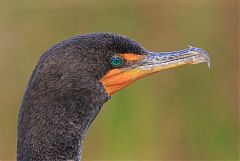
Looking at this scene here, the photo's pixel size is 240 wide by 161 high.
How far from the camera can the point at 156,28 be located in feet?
28.6

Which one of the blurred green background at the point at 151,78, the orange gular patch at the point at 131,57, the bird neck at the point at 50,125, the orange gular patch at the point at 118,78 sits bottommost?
the blurred green background at the point at 151,78

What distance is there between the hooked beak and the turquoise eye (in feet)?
0.13

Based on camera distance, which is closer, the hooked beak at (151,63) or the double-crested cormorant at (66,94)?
the double-crested cormorant at (66,94)

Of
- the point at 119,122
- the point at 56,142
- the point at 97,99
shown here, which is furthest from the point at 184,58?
the point at 119,122

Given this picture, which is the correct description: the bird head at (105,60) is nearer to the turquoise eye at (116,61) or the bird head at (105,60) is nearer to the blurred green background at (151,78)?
the turquoise eye at (116,61)

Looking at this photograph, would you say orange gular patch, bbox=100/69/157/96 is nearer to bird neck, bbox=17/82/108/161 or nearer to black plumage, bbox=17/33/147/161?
black plumage, bbox=17/33/147/161

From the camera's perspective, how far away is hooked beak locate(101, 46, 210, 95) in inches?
205

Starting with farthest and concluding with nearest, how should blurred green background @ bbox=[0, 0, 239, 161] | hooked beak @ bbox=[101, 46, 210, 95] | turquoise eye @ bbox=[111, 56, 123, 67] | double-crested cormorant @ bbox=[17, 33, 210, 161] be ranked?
blurred green background @ bbox=[0, 0, 239, 161] → hooked beak @ bbox=[101, 46, 210, 95] → turquoise eye @ bbox=[111, 56, 123, 67] → double-crested cormorant @ bbox=[17, 33, 210, 161]

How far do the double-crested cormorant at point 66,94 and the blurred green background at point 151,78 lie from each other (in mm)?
3307

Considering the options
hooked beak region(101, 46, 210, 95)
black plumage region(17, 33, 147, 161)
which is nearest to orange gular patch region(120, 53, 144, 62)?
hooked beak region(101, 46, 210, 95)

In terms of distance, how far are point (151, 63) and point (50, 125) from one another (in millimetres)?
774

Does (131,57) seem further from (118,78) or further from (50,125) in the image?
(50,125)

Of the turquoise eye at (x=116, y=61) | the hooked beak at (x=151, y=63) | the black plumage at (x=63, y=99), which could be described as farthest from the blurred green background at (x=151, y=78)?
the black plumage at (x=63, y=99)

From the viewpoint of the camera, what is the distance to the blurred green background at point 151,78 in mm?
8406
